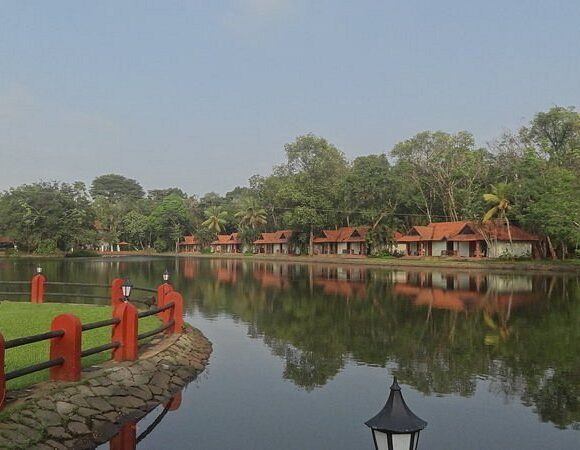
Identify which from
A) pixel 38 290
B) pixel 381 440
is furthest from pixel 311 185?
pixel 381 440

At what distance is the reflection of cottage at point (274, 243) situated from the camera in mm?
90044

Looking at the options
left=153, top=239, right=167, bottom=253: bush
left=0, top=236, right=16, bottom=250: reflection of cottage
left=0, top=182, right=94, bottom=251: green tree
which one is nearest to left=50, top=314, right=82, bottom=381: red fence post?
left=0, top=182, right=94, bottom=251: green tree

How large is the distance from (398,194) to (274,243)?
30.8 m

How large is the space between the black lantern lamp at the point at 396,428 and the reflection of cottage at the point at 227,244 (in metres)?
98.9

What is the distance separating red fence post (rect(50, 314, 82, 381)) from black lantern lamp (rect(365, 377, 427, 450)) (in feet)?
20.5

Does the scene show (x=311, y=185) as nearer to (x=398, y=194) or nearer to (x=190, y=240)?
(x=398, y=194)

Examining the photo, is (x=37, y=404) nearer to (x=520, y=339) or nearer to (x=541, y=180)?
(x=520, y=339)

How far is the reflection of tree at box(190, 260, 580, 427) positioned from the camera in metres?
11.8

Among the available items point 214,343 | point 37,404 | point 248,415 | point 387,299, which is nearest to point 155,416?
point 248,415

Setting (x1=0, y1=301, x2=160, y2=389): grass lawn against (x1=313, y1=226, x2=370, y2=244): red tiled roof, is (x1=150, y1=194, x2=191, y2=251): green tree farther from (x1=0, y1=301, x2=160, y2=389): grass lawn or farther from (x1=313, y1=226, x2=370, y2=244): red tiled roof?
(x1=0, y1=301, x2=160, y2=389): grass lawn

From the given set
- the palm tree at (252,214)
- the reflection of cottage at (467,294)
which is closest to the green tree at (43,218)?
the palm tree at (252,214)

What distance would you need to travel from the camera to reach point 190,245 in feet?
372

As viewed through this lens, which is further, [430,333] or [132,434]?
[430,333]

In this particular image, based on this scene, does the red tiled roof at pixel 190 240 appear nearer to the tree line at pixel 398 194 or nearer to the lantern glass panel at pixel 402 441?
the tree line at pixel 398 194
